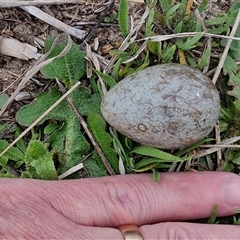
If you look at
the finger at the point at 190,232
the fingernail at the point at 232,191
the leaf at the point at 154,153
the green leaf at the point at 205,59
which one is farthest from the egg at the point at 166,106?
the finger at the point at 190,232

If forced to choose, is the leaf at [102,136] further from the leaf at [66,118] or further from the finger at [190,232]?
the finger at [190,232]

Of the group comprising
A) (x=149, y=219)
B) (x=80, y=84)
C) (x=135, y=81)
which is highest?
(x=135, y=81)

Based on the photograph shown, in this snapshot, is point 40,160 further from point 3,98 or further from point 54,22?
point 54,22

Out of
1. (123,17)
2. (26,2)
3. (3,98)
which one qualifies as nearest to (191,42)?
(123,17)

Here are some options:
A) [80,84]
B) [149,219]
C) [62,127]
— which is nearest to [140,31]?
[80,84]

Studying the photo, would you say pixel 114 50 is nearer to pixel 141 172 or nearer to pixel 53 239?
pixel 141 172

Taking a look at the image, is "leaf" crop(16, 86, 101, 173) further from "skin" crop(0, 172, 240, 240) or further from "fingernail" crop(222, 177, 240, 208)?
"fingernail" crop(222, 177, 240, 208)
